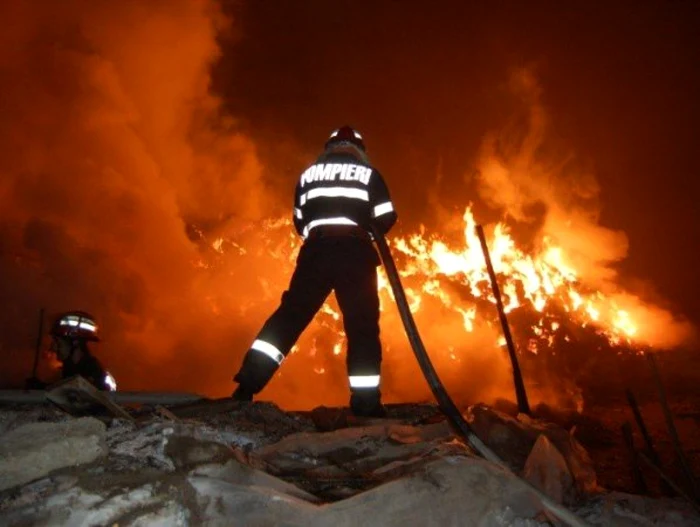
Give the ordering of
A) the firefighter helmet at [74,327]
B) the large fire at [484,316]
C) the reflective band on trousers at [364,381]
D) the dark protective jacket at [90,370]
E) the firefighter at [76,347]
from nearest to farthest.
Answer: the reflective band on trousers at [364,381], the dark protective jacket at [90,370], the firefighter at [76,347], the firefighter helmet at [74,327], the large fire at [484,316]

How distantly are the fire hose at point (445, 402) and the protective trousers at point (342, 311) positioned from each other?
257 millimetres

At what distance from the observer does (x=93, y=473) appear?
4.33 ft

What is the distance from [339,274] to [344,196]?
597 mm

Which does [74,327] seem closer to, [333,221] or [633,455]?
[333,221]

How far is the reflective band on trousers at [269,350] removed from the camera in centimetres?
303

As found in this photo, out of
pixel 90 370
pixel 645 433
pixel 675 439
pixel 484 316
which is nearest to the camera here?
pixel 675 439

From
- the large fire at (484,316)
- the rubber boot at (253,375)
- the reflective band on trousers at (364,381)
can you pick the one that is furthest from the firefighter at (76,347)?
the large fire at (484,316)

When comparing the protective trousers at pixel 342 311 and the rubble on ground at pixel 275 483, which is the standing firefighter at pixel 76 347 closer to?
the protective trousers at pixel 342 311

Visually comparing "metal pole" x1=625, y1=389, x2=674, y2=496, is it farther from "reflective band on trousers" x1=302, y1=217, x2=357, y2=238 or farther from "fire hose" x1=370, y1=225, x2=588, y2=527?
"reflective band on trousers" x1=302, y1=217, x2=357, y2=238

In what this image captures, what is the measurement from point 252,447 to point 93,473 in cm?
77

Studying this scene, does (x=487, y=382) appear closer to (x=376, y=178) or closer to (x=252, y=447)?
(x=376, y=178)

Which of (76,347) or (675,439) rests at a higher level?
(76,347)

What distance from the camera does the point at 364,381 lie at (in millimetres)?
2971

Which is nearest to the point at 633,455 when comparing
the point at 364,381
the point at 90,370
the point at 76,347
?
the point at 364,381
